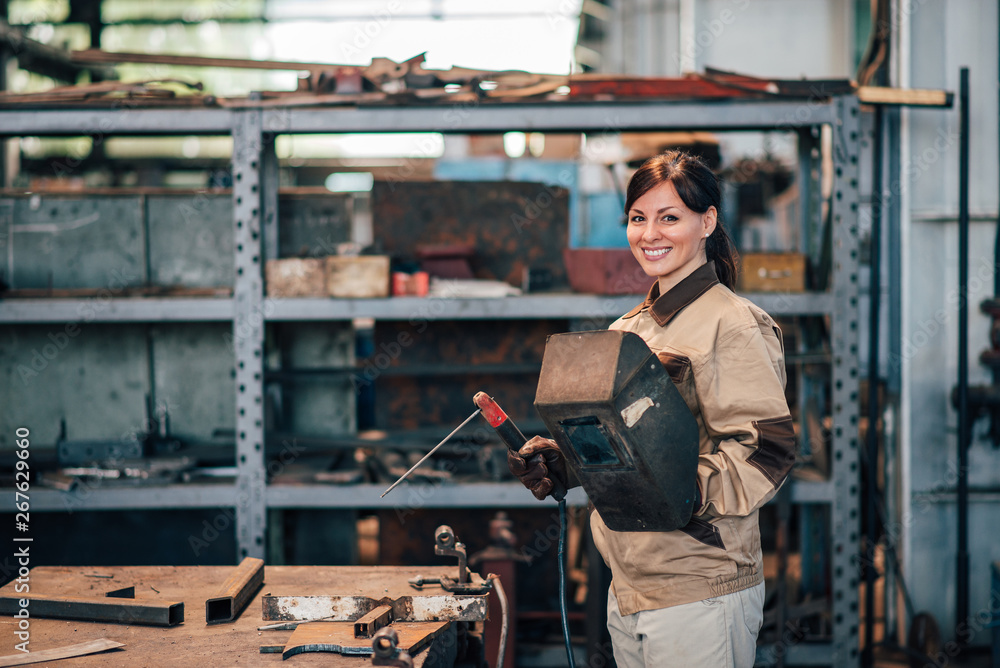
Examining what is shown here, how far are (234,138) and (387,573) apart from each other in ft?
4.01

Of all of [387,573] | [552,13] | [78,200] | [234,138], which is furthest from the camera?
[552,13]

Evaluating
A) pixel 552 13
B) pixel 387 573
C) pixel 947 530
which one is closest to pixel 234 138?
pixel 387 573

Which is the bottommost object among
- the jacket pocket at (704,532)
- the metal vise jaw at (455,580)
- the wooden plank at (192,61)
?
the metal vise jaw at (455,580)

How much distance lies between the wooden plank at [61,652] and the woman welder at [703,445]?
0.81 m

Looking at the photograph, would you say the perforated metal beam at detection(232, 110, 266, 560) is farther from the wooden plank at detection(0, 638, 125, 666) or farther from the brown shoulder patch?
the brown shoulder patch

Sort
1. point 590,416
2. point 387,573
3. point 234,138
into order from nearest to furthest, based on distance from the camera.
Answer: point 590,416 < point 387,573 < point 234,138

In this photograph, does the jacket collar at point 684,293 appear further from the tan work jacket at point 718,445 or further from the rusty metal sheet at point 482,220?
the rusty metal sheet at point 482,220

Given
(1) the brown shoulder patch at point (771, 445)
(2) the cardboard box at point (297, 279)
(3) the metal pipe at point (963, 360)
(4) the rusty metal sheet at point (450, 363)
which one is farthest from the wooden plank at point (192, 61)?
(3) the metal pipe at point (963, 360)

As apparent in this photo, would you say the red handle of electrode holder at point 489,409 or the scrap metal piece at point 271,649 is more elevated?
the red handle of electrode holder at point 489,409

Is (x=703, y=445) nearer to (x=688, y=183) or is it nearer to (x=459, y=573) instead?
(x=688, y=183)

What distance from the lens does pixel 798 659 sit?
7.00 feet

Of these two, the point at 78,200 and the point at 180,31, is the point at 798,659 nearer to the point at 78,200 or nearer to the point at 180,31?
the point at 78,200

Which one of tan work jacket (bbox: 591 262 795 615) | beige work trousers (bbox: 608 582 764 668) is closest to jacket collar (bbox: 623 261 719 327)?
tan work jacket (bbox: 591 262 795 615)

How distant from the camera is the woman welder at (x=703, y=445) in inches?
43.2
